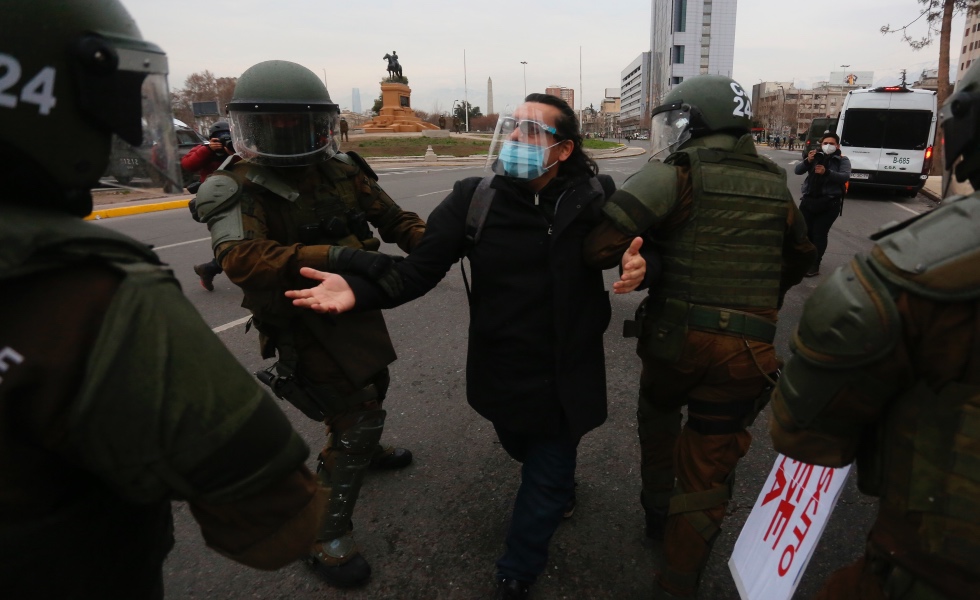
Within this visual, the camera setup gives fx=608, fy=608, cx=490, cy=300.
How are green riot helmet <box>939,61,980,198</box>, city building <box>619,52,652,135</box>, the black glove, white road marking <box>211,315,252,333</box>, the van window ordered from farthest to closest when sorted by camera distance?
city building <box>619,52,652,135</box>, the van window, white road marking <box>211,315,252,333</box>, the black glove, green riot helmet <box>939,61,980,198</box>

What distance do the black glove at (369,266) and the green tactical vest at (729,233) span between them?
984 millimetres

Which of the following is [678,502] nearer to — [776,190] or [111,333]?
[776,190]

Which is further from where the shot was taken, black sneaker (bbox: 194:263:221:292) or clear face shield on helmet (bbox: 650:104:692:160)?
black sneaker (bbox: 194:263:221:292)

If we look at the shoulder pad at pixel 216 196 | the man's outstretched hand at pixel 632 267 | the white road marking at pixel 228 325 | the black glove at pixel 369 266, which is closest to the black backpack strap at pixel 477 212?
the black glove at pixel 369 266

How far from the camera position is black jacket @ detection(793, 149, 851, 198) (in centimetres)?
648

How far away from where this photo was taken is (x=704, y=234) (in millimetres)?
2084

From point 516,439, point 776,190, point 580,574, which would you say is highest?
point 776,190

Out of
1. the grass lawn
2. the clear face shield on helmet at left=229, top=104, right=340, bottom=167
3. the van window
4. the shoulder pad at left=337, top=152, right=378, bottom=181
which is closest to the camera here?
the clear face shield on helmet at left=229, top=104, right=340, bottom=167

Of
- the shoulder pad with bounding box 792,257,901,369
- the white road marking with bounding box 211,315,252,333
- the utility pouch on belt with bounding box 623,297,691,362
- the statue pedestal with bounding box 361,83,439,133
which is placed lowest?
the white road marking with bounding box 211,315,252,333

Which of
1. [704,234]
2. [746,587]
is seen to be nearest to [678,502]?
[746,587]

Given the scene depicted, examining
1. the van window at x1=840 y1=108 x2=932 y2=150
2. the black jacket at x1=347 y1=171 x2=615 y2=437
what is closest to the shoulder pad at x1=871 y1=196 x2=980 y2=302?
the black jacket at x1=347 y1=171 x2=615 y2=437

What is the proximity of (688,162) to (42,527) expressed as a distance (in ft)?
6.54

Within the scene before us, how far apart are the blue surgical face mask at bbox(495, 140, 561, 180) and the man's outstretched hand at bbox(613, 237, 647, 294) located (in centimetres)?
42

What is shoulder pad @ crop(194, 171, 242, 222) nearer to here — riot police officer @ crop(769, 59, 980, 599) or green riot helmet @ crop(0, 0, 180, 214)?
green riot helmet @ crop(0, 0, 180, 214)
